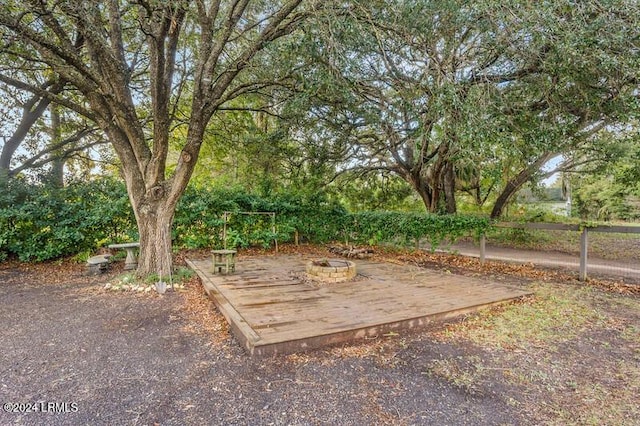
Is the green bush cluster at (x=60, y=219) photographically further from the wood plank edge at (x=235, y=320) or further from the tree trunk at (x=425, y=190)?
the tree trunk at (x=425, y=190)

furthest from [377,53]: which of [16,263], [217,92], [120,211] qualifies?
[16,263]

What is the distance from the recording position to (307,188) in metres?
9.29

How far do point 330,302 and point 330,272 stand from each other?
1.09 m

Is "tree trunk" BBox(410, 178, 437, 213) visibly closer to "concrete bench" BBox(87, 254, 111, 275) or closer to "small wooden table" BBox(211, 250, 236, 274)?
"small wooden table" BBox(211, 250, 236, 274)

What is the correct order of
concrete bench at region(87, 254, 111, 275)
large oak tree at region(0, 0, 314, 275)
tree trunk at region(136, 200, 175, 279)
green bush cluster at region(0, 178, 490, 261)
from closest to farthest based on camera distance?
large oak tree at region(0, 0, 314, 275), tree trunk at region(136, 200, 175, 279), concrete bench at region(87, 254, 111, 275), green bush cluster at region(0, 178, 490, 261)

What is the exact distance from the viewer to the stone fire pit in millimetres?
5016

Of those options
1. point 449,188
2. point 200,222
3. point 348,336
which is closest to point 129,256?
point 200,222

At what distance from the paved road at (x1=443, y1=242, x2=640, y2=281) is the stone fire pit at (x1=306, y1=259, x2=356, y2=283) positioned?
3.75 metres

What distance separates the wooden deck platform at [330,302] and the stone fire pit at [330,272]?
0.18 m

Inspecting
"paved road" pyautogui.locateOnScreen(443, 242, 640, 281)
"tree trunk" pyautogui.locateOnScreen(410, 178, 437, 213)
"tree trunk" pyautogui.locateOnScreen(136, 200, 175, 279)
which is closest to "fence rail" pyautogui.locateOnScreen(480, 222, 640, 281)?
"paved road" pyautogui.locateOnScreen(443, 242, 640, 281)

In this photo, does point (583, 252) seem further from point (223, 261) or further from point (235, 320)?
point (223, 261)

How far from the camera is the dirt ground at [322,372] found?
2.04 m

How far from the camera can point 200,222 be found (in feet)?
25.7

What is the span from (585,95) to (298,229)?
6.91 meters
